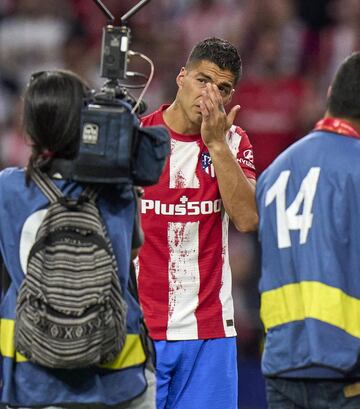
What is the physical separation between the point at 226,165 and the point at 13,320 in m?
1.40

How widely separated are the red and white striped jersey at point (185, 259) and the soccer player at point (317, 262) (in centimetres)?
115

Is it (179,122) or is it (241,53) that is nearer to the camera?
(179,122)

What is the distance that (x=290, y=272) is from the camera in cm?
422

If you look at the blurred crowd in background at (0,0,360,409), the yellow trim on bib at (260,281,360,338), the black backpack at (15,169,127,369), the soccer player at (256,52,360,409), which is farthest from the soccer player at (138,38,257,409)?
the blurred crowd in background at (0,0,360,409)

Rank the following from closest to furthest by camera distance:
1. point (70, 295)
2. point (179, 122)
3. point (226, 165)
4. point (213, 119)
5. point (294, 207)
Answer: point (70, 295)
point (294, 207)
point (213, 119)
point (226, 165)
point (179, 122)

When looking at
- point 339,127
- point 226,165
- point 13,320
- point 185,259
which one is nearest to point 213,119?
point 226,165

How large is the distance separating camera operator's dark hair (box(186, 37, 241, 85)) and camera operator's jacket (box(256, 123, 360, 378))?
1.30 metres

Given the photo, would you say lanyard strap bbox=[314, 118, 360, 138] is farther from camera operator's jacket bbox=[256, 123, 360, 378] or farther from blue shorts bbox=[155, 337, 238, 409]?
blue shorts bbox=[155, 337, 238, 409]

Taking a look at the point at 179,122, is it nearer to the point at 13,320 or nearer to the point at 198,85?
the point at 198,85

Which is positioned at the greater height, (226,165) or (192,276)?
(226,165)

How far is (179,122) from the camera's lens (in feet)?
18.4

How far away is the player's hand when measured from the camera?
17.0 ft

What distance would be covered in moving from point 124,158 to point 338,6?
6.79 meters

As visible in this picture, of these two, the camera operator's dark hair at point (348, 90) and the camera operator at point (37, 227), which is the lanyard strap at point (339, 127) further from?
the camera operator at point (37, 227)
